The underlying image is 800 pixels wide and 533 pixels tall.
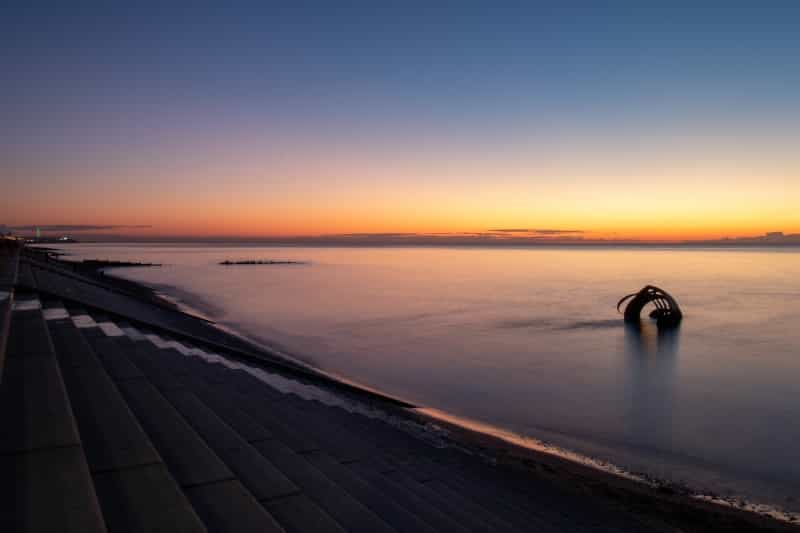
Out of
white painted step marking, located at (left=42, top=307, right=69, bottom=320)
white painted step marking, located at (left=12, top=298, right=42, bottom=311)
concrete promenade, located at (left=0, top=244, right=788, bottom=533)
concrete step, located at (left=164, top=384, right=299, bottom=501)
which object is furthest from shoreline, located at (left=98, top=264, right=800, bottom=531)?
white painted step marking, located at (left=12, top=298, right=42, bottom=311)

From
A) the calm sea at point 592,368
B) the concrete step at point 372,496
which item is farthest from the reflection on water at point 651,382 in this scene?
the concrete step at point 372,496

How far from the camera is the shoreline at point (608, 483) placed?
783cm

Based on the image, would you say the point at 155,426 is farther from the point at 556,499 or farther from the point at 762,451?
the point at 762,451

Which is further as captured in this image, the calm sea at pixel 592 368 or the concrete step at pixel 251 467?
the calm sea at pixel 592 368

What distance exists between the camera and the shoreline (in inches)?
308

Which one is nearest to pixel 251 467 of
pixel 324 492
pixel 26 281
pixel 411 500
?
pixel 324 492

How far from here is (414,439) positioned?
33.8 ft

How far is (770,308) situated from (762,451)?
40.6 metres

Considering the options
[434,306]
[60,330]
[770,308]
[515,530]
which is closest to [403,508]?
[515,530]

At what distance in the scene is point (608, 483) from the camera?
9.35 metres

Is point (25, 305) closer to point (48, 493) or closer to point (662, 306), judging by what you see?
point (48, 493)

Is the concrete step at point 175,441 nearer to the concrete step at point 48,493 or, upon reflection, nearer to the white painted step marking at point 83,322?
the concrete step at point 48,493

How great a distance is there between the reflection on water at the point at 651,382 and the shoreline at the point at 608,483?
3086 mm

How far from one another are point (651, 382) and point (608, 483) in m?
11.9
